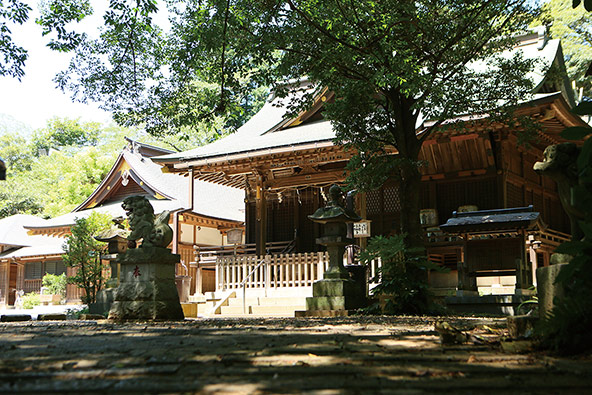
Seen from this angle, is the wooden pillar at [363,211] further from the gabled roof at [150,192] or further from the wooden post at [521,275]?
the gabled roof at [150,192]

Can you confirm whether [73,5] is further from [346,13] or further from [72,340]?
[72,340]

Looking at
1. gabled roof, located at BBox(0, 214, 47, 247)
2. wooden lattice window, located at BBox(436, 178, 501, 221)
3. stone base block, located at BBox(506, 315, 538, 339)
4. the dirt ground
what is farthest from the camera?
gabled roof, located at BBox(0, 214, 47, 247)

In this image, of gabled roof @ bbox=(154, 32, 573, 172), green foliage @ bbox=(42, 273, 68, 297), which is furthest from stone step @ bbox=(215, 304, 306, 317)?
green foliage @ bbox=(42, 273, 68, 297)

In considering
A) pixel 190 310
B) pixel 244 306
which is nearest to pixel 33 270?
pixel 190 310

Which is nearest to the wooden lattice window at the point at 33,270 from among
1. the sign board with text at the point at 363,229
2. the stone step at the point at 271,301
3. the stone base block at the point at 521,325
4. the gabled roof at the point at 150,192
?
the gabled roof at the point at 150,192

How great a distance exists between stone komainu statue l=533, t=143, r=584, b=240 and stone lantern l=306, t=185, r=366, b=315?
677 cm

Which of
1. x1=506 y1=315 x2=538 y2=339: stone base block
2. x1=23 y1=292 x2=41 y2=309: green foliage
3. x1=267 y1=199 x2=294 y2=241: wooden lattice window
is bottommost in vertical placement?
x1=23 y1=292 x2=41 y2=309: green foliage

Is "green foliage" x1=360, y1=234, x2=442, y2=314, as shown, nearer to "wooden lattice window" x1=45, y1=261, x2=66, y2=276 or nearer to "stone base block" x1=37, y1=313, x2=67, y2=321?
"stone base block" x1=37, y1=313, x2=67, y2=321

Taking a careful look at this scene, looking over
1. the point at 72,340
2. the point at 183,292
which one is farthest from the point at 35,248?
the point at 72,340

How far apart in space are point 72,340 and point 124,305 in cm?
383

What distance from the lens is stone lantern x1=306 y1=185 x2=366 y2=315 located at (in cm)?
1076

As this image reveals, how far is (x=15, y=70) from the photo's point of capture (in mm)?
11195

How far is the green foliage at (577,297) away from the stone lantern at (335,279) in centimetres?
711

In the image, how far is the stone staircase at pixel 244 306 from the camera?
46.9 ft
